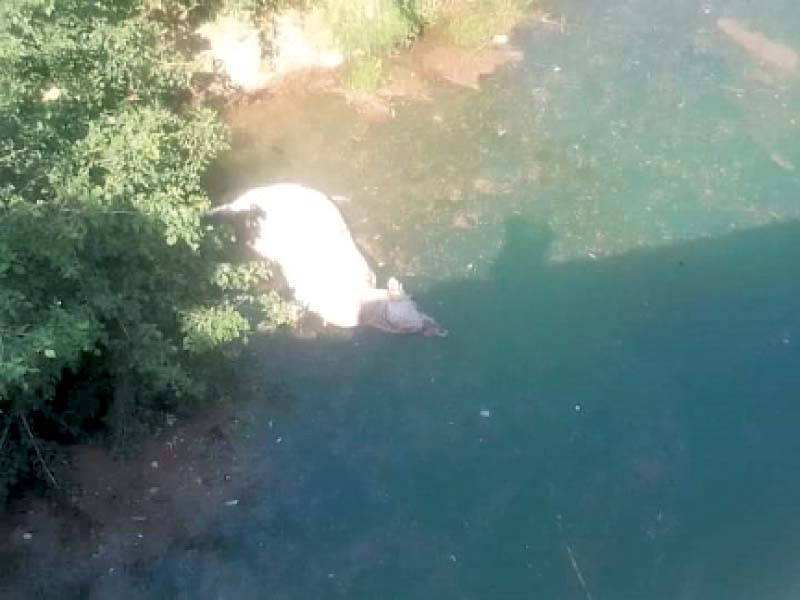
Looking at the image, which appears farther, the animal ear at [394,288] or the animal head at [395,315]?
the animal ear at [394,288]

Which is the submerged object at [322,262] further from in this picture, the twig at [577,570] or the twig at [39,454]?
the twig at [39,454]

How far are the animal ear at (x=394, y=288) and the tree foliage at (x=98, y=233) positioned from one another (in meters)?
0.83

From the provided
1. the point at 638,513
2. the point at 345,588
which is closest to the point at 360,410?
the point at 345,588

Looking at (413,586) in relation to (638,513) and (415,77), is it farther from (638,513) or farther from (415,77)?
(415,77)

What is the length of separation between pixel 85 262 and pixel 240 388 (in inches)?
58.4

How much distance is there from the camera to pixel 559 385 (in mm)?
5906

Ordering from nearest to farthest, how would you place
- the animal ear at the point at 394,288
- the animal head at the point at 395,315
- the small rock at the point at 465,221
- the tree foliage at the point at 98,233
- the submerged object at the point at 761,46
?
1. the tree foliage at the point at 98,233
2. the animal head at the point at 395,315
3. the animal ear at the point at 394,288
4. the small rock at the point at 465,221
5. the submerged object at the point at 761,46

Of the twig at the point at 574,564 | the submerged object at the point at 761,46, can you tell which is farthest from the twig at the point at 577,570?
the submerged object at the point at 761,46

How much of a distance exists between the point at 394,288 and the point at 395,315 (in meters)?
0.25

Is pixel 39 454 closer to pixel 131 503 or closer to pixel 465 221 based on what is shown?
pixel 131 503

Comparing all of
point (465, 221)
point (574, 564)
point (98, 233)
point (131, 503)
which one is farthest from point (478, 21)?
point (131, 503)

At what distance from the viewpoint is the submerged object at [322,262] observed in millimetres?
6238

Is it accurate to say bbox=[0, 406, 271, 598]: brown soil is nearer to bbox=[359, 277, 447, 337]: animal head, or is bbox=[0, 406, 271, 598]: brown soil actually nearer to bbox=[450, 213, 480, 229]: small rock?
bbox=[359, 277, 447, 337]: animal head

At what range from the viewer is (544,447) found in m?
5.61
